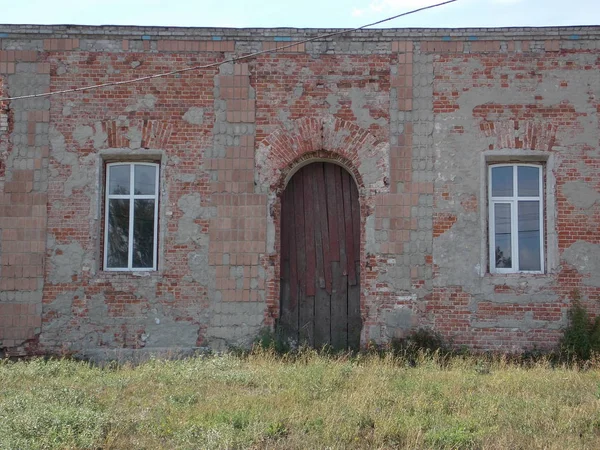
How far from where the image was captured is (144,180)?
12836mm

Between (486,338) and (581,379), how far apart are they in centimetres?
232

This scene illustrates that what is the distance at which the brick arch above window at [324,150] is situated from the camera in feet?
41.2

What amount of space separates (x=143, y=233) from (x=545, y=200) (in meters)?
6.35

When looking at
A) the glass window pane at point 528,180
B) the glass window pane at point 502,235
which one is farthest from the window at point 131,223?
the glass window pane at point 528,180

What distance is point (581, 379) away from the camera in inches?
395

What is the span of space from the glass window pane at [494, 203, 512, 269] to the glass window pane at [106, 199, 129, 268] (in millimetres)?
5845

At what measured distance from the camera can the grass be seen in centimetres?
749

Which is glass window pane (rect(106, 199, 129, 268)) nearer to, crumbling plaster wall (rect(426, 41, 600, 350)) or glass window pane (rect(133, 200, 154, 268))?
glass window pane (rect(133, 200, 154, 268))

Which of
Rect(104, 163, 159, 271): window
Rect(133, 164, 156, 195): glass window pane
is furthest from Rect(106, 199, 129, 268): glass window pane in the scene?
Rect(133, 164, 156, 195): glass window pane

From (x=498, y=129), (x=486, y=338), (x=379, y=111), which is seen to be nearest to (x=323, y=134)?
(x=379, y=111)

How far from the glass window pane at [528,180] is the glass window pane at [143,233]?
5.84 m

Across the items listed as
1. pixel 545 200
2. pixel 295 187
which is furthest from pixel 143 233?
pixel 545 200

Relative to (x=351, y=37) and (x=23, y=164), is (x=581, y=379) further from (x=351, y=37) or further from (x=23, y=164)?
(x=23, y=164)

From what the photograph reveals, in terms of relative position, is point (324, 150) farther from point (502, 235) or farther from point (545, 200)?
point (545, 200)
